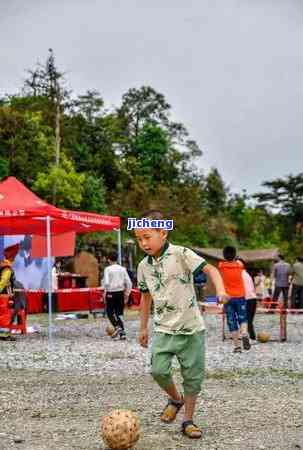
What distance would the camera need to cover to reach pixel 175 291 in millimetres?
6543

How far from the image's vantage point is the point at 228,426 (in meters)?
6.69

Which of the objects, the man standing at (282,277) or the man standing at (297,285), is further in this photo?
the man standing at (282,277)

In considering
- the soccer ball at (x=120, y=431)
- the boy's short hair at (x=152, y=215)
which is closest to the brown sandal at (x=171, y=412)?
the soccer ball at (x=120, y=431)

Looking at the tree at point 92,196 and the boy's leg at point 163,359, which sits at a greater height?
the tree at point 92,196

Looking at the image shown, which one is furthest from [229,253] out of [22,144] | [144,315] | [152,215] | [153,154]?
[153,154]

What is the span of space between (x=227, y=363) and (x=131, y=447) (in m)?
6.28

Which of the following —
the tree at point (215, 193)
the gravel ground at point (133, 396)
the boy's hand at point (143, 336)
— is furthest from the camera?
the tree at point (215, 193)

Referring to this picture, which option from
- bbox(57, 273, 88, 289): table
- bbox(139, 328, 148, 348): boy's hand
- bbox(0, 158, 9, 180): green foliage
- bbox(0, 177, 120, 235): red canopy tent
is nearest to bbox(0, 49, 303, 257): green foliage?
bbox(0, 158, 9, 180): green foliage

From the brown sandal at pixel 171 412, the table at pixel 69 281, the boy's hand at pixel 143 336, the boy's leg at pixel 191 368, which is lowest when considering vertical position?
the brown sandal at pixel 171 412

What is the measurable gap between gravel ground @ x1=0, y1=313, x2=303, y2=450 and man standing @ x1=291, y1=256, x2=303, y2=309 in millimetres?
8893

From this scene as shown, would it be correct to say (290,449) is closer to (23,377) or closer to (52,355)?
(23,377)

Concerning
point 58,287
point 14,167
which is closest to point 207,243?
point 14,167

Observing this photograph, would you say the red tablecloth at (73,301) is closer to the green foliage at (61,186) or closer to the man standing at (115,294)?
the man standing at (115,294)

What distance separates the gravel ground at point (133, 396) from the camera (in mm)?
6184
